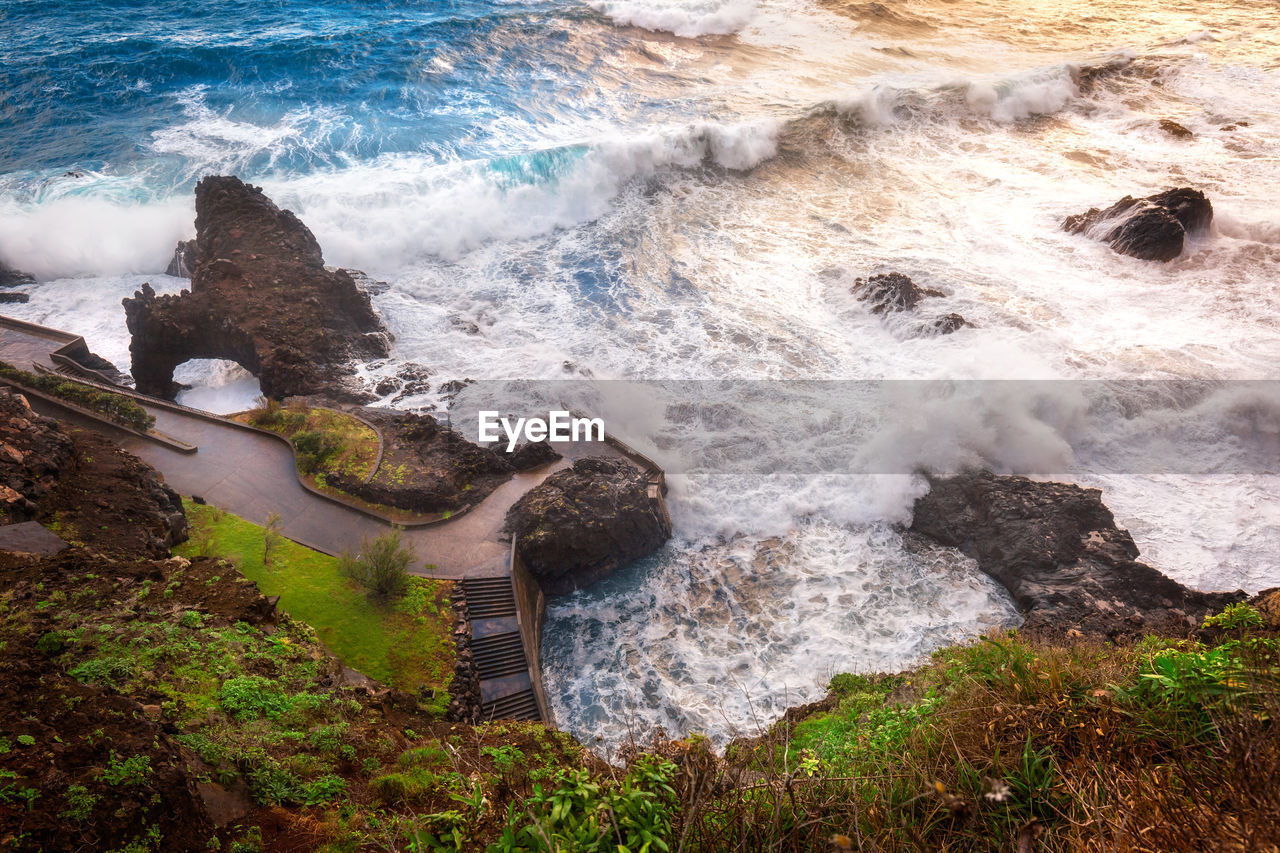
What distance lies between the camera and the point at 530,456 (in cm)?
1888

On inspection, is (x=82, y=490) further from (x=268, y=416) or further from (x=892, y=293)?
(x=892, y=293)

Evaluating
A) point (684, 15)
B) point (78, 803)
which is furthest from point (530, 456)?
point (684, 15)

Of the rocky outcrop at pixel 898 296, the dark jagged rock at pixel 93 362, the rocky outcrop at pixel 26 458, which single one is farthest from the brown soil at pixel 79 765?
the rocky outcrop at pixel 898 296

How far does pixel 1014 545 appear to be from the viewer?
16344 mm

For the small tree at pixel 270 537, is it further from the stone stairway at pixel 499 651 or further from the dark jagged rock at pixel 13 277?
the dark jagged rock at pixel 13 277

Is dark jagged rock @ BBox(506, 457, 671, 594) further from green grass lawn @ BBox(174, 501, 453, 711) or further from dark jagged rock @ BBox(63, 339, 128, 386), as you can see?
dark jagged rock @ BBox(63, 339, 128, 386)

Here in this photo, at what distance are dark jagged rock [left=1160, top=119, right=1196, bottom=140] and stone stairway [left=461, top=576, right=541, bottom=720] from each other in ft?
124

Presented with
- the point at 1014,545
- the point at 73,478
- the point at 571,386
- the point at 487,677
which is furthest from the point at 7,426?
the point at 1014,545

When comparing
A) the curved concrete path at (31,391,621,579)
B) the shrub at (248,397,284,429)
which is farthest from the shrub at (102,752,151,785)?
the shrub at (248,397,284,429)

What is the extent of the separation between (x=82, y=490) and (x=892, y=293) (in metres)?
23.8

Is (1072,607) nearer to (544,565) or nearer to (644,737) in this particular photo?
(644,737)

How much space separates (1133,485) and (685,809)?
18.5m

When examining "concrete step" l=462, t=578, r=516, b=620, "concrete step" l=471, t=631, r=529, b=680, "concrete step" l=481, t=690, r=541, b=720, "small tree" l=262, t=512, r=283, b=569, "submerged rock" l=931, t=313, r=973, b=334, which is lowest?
"concrete step" l=481, t=690, r=541, b=720

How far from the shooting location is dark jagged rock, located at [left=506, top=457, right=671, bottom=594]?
54.6 ft
